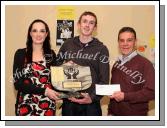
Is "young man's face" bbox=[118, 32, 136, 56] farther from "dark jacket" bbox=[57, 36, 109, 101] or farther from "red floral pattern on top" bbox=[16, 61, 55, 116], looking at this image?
"red floral pattern on top" bbox=[16, 61, 55, 116]

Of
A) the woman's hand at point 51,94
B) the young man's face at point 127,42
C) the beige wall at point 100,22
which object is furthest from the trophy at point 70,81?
the young man's face at point 127,42

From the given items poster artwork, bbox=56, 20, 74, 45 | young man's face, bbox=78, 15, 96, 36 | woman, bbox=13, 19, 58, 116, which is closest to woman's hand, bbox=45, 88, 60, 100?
woman, bbox=13, 19, 58, 116

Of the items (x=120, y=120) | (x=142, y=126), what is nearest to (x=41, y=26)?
(x=120, y=120)

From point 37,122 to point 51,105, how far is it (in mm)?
137

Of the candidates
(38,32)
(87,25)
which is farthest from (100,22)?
(38,32)

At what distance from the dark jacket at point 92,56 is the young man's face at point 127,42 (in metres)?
0.11

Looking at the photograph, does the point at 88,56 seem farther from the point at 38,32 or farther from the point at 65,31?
the point at 38,32

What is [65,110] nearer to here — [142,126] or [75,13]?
[142,126]

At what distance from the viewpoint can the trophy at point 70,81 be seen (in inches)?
63.4

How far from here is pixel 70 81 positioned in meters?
1.62

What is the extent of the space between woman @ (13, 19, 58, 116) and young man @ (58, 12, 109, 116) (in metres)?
0.11

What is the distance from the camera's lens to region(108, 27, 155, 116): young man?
158cm

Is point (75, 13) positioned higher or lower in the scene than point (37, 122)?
higher

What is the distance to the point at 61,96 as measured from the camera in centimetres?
161
